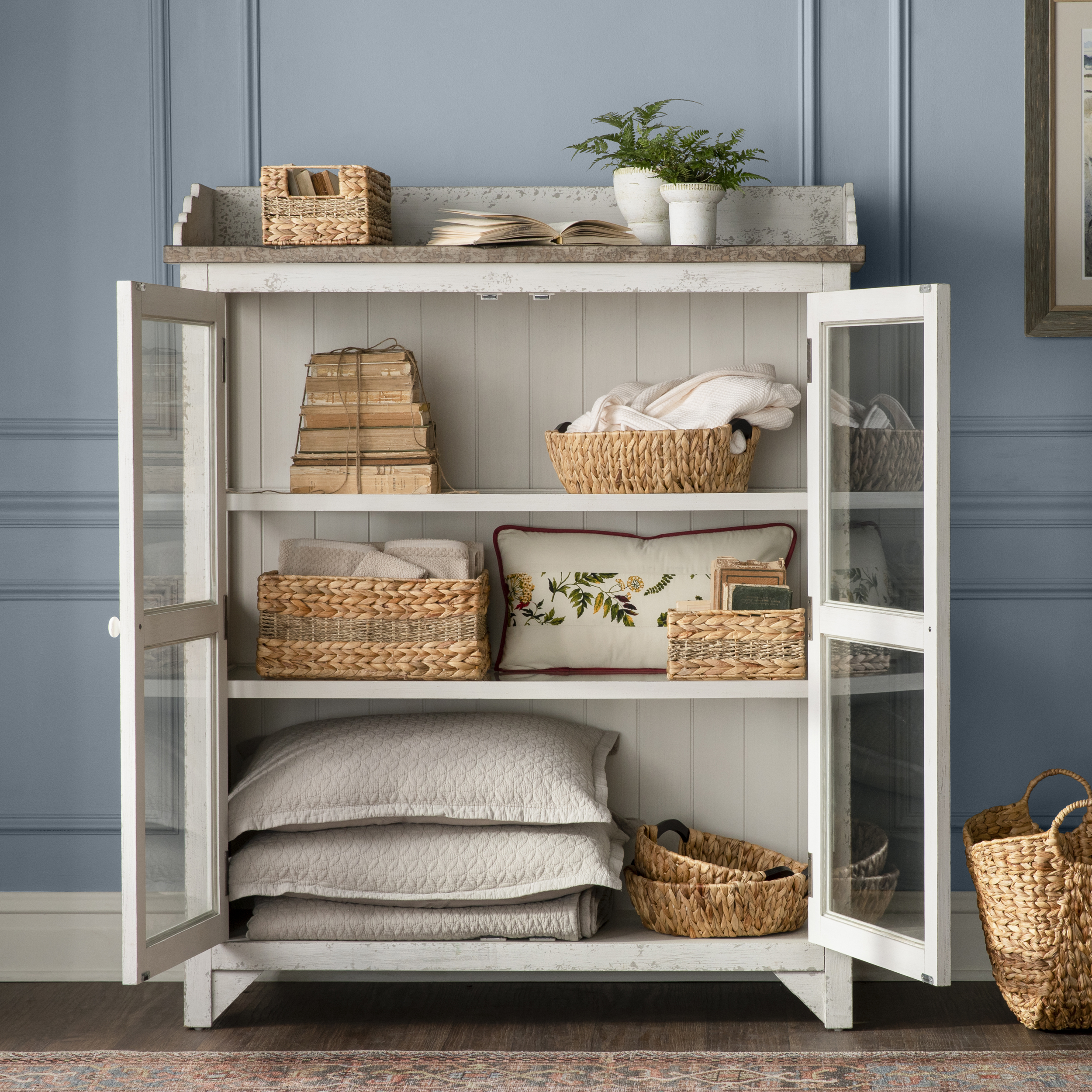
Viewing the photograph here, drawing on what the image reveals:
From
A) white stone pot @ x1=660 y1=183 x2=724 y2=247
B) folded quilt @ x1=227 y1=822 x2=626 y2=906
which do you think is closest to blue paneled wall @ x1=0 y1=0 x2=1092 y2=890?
white stone pot @ x1=660 y1=183 x2=724 y2=247

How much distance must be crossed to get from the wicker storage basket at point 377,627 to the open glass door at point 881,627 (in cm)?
73

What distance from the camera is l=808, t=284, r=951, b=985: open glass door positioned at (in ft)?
7.01

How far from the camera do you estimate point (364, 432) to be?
2.41m

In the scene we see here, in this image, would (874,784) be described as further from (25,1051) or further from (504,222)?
(25,1051)

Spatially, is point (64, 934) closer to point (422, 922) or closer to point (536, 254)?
point (422, 922)

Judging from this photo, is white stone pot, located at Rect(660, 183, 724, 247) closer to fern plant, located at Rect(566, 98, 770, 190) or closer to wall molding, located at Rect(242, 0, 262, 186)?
fern plant, located at Rect(566, 98, 770, 190)

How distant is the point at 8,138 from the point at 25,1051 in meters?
2.02

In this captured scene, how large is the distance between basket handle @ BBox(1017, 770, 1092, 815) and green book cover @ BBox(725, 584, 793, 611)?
687 mm

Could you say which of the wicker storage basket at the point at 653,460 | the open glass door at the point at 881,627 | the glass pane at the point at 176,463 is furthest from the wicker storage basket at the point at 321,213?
the open glass door at the point at 881,627

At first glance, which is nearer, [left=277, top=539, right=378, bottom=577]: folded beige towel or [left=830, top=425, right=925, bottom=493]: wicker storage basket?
[left=830, top=425, right=925, bottom=493]: wicker storage basket

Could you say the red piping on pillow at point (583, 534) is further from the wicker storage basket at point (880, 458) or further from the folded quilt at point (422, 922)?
the folded quilt at point (422, 922)

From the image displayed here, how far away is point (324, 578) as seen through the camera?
236cm

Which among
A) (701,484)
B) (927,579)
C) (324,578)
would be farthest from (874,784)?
(324,578)

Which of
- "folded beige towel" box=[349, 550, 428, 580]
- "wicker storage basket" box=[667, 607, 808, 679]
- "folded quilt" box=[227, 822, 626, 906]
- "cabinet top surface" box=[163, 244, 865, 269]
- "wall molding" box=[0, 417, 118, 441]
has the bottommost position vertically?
"folded quilt" box=[227, 822, 626, 906]
